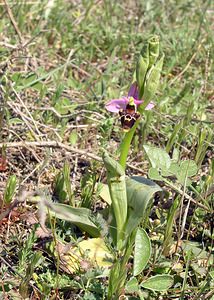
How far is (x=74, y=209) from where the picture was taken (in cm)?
202

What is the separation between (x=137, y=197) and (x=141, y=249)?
0.49ft

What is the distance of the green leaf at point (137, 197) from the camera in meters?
1.90

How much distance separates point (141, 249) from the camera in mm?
1932

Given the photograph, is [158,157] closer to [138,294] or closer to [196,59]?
[138,294]

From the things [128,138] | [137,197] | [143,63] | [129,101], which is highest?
[143,63]

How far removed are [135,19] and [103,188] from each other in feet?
5.40

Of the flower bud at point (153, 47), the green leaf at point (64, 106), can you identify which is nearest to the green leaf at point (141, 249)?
the flower bud at point (153, 47)

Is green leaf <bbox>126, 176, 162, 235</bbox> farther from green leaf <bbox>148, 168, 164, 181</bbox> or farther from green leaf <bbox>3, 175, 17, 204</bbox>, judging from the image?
green leaf <bbox>3, 175, 17, 204</bbox>

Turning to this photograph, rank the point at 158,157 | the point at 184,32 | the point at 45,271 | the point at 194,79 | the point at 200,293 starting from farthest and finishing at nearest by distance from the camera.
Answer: the point at 184,32 → the point at 194,79 → the point at 158,157 → the point at 45,271 → the point at 200,293

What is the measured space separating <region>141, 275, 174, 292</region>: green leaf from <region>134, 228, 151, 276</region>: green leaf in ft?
0.17

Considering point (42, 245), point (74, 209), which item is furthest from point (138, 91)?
point (42, 245)

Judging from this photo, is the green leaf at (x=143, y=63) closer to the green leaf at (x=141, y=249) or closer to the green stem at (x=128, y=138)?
the green stem at (x=128, y=138)

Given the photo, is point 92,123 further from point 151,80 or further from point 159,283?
point 159,283

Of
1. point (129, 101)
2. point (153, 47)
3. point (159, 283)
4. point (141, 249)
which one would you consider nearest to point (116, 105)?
point (129, 101)
